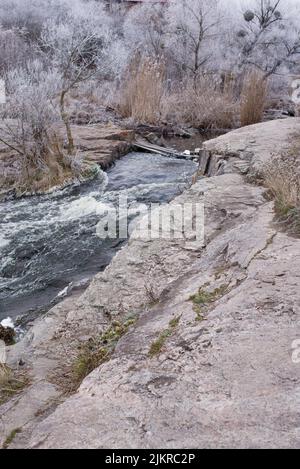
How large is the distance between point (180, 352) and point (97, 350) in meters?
0.71

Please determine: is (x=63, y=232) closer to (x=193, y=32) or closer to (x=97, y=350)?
(x=97, y=350)

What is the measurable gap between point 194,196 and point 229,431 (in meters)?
3.10

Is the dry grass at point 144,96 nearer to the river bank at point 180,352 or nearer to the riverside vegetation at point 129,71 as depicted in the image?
the riverside vegetation at point 129,71

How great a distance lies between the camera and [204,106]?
11.2 m

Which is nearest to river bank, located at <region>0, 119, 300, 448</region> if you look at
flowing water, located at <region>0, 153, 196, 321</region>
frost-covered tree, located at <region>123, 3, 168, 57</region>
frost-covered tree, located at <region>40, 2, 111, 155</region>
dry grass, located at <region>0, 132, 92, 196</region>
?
flowing water, located at <region>0, 153, 196, 321</region>

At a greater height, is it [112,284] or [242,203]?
[242,203]

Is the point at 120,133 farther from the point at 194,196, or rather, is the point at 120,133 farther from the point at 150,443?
the point at 150,443

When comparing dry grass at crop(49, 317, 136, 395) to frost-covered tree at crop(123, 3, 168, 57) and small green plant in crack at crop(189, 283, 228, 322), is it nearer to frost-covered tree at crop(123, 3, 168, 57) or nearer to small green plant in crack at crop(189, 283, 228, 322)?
small green plant in crack at crop(189, 283, 228, 322)

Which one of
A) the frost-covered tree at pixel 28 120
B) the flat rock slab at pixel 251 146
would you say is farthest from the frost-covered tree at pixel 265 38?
the flat rock slab at pixel 251 146

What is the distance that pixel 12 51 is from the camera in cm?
1311

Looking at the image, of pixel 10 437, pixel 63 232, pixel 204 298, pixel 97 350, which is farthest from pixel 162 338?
pixel 63 232

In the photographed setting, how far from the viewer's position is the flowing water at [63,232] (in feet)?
15.7

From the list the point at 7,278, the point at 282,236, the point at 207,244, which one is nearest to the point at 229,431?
the point at 282,236

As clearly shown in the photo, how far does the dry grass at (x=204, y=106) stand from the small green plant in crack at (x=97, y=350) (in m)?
8.94
